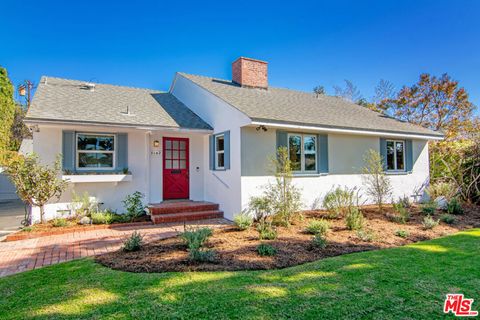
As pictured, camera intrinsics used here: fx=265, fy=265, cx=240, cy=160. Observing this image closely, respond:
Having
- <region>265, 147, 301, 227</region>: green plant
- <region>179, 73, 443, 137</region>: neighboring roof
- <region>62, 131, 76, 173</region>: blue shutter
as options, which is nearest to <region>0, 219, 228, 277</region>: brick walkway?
<region>265, 147, 301, 227</region>: green plant

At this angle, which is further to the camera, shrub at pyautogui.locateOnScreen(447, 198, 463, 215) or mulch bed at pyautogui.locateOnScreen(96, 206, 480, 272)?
shrub at pyautogui.locateOnScreen(447, 198, 463, 215)

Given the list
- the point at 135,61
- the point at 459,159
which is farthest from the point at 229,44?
the point at 459,159

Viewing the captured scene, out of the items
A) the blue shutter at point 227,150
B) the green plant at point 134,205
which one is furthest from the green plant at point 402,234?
the green plant at point 134,205

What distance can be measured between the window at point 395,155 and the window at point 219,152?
7.28 metres

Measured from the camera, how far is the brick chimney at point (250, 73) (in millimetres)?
11898

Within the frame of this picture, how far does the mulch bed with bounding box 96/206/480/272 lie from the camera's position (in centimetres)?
445

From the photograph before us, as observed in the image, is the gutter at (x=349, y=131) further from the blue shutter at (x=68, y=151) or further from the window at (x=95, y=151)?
the blue shutter at (x=68, y=151)

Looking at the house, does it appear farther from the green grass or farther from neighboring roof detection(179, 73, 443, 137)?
the green grass

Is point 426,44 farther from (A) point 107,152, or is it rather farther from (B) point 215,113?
(A) point 107,152

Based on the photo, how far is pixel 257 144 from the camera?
332 inches

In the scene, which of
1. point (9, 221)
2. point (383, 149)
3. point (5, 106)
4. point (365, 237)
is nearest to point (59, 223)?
point (9, 221)

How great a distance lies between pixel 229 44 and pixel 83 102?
7.77m

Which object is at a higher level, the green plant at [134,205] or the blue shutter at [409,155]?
the blue shutter at [409,155]

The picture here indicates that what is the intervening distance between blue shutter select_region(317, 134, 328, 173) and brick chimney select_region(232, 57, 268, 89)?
417 centimetres
